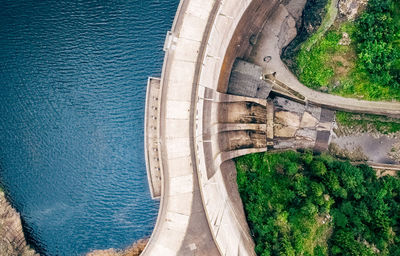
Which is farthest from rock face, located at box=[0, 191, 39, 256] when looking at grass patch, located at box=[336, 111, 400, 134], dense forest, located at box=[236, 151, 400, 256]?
grass patch, located at box=[336, 111, 400, 134]

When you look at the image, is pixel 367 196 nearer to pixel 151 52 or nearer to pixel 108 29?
pixel 151 52

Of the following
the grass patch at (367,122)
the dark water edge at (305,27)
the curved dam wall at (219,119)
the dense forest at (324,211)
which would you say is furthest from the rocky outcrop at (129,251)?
the grass patch at (367,122)

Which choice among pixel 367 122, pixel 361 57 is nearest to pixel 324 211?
pixel 367 122

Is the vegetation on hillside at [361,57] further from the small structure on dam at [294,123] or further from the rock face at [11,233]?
the rock face at [11,233]

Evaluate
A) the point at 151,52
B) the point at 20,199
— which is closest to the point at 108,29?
the point at 151,52

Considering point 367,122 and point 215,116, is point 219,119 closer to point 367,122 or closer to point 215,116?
point 215,116
